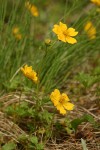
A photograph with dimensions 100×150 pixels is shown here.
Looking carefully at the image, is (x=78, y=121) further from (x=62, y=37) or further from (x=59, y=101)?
(x=62, y=37)

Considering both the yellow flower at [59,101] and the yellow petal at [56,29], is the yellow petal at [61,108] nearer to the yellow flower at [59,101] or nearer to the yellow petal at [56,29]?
the yellow flower at [59,101]

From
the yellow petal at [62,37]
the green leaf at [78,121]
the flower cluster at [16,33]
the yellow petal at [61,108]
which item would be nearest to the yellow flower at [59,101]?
the yellow petal at [61,108]

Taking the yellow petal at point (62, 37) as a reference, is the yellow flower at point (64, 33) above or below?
above

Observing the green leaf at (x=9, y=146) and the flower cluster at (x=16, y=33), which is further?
the flower cluster at (x=16, y=33)

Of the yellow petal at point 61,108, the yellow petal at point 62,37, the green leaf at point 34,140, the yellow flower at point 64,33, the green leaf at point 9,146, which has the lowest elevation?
the green leaf at point 9,146

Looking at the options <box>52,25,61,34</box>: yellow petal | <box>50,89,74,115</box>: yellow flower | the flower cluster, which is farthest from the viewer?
the flower cluster

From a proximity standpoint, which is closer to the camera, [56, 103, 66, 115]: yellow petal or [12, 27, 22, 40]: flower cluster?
[56, 103, 66, 115]: yellow petal

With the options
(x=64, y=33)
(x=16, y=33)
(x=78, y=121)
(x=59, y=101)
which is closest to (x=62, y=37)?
(x=64, y=33)

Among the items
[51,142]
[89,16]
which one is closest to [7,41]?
[89,16]

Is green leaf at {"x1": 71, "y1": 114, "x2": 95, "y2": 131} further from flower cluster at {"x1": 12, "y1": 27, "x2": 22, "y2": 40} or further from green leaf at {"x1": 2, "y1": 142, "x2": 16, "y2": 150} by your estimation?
flower cluster at {"x1": 12, "y1": 27, "x2": 22, "y2": 40}

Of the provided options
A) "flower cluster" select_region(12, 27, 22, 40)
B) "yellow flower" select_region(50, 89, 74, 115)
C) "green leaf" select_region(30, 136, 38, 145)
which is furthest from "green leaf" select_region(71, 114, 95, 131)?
"flower cluster" select_region(12, 27, 22, 40)

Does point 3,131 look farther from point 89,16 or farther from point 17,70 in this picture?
point 89,16
